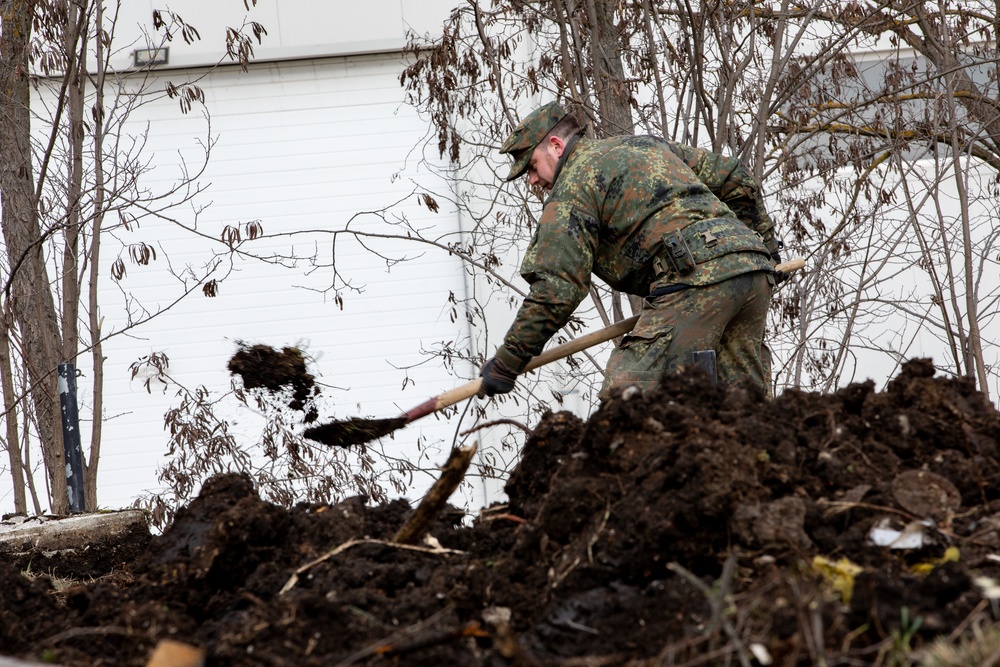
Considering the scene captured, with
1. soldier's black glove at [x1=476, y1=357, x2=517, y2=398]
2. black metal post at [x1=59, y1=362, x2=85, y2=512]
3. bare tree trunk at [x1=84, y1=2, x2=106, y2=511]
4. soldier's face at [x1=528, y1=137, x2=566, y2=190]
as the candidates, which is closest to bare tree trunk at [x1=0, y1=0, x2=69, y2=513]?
bare tree trunk at [x1=84, y1=2, x2=106, y2=511]

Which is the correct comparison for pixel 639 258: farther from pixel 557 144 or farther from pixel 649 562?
pixel 649 562

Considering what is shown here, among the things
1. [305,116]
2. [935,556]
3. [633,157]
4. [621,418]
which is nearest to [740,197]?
[633,157]

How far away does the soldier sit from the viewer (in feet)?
14.4

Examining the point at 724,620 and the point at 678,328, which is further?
the point at 678,328

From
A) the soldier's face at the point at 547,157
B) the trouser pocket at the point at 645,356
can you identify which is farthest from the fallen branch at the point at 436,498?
the soldier's face at the point at 547,157

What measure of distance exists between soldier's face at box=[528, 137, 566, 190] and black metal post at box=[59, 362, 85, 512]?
8.97 feet

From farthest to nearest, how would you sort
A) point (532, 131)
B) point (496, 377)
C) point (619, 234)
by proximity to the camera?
point (532, 131) < point (619, 234) < point (496, 377)

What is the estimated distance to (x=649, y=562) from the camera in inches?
98.2

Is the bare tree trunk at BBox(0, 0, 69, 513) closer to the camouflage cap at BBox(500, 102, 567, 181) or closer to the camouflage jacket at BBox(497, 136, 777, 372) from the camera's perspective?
the camouflage cap at BBox(500, 102, 567, 181)

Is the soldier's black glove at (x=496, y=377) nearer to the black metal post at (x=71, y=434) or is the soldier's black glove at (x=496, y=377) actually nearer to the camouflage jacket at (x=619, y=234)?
the camouflage jacket at (x=619, y=234)

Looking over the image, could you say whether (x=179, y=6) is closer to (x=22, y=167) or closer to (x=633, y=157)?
(x=22, y=167)

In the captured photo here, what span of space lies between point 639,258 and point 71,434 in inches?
127

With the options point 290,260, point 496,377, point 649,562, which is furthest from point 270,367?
point 290,260

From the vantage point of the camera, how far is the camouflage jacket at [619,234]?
4348 mm
